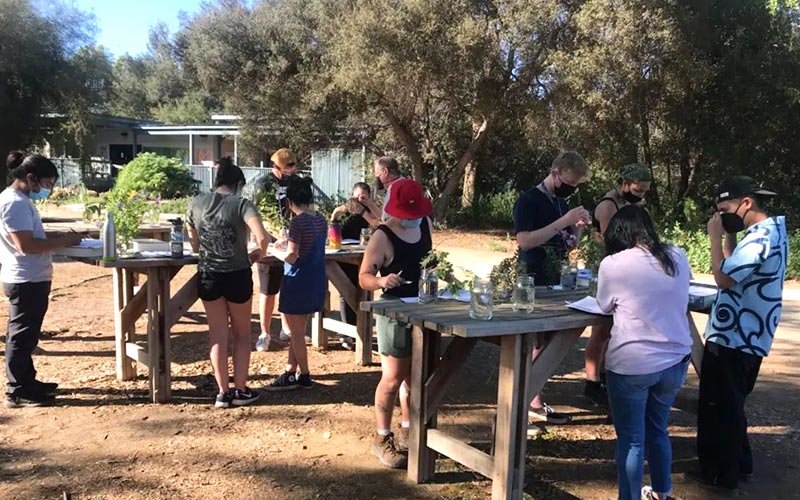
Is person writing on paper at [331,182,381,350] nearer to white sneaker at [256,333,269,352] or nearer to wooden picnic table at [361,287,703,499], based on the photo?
white sneaker at [256,333,269,352]

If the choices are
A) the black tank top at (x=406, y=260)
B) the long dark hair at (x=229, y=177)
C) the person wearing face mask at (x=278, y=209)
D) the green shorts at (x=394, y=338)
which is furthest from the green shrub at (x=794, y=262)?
the long dark hair at (x=229, y=177)

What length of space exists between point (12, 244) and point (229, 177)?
1538 mm

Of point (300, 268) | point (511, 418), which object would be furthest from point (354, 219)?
point (511, 418)

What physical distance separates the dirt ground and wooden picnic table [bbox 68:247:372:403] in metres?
0.19

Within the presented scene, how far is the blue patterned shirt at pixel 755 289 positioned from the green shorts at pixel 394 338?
1.70 metres

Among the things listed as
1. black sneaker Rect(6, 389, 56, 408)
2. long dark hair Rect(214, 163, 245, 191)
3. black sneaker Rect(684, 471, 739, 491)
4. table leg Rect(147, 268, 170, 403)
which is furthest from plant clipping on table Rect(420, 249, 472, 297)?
black sneaker Rect(6, 389, 56, 408)

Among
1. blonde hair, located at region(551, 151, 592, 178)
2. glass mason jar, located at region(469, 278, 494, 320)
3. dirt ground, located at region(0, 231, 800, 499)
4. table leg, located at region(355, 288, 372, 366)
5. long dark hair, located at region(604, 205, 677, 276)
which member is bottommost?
dirt ground, located at region(0, 231, 800, 499)

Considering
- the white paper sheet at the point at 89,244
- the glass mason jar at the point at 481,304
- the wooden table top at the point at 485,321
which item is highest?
the white paper sheet at the point at 89,244

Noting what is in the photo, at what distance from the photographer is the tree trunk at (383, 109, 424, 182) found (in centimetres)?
1725

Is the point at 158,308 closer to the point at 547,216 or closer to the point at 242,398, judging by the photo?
the point at 242,398

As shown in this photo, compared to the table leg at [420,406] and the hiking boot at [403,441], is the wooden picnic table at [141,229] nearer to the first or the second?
the hiking boot at [403,441]

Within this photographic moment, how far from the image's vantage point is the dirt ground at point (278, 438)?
3641 mm

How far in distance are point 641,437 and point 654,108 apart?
43.4 feet

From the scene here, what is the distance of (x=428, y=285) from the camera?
3598 mm
